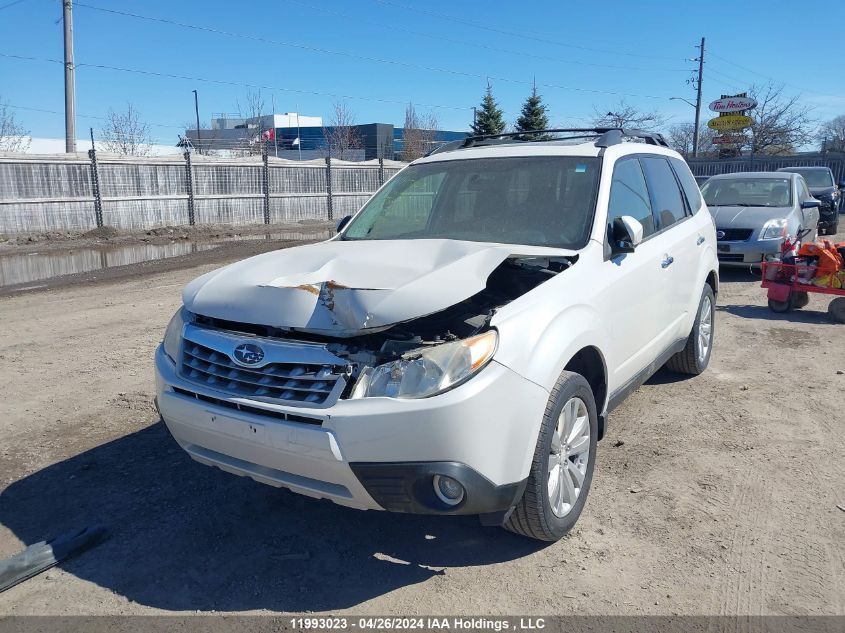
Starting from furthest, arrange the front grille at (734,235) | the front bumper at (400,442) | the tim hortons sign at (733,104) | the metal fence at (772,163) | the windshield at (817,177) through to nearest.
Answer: the tim hortons sign at (733,104) < the metal fence at (772,163) < the windshield at (817,177) < the front grille at (734,235) < the front bumper at (400,442)

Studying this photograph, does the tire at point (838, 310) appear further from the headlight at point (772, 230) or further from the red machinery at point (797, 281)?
the headlight at point (772, 230)

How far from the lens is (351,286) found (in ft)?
10.0

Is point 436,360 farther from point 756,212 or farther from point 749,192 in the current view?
point 749,192

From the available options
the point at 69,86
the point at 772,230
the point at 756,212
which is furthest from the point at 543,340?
the point at 69,86

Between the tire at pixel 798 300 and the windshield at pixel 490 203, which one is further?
the tire at pixel 798 300

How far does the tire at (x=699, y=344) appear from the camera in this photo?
5.68 meters

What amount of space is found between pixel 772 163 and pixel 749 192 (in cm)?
2227

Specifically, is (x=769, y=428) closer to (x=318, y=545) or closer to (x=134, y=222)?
(x=318, y=545)

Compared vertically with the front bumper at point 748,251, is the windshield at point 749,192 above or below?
above

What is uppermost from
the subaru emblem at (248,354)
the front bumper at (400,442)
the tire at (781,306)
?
the subaru emblem at (248,354)

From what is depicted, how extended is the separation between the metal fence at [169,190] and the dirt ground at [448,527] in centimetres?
1298

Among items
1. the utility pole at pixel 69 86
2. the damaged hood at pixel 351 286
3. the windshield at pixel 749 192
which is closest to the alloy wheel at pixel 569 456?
the damaged hood at pixel 351 286

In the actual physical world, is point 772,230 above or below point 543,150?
below

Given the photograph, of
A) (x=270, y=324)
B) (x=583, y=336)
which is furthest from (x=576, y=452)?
(x=270, y=324)
